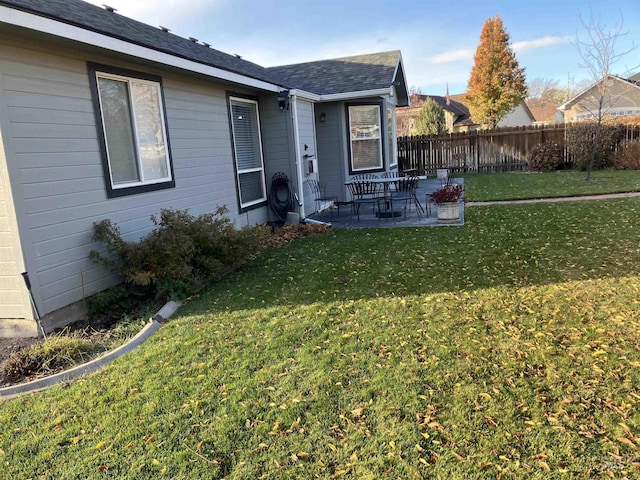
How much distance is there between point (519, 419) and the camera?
2641 mm

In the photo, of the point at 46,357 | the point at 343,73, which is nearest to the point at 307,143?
the point at 343,73

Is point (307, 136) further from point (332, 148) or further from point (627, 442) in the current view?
point (627, 442)

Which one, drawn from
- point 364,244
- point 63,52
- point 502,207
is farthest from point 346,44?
point 63,52

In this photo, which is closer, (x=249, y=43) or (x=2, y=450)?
(x=2, y=450)

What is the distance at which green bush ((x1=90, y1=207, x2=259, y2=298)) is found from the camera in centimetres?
502

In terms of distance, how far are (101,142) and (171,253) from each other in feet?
4.93

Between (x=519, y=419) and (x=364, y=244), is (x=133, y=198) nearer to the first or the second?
(x=364, y=244)

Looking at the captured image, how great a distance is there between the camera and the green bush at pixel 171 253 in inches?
198

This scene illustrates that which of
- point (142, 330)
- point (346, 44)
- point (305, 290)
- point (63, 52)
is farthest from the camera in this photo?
point (346, 44)

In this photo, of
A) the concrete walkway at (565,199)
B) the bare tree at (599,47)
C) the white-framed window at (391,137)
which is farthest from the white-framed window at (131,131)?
the bare tree at (599,47)

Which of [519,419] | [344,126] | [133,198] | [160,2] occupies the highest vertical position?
[160,2]

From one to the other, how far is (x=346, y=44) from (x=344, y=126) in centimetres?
1625

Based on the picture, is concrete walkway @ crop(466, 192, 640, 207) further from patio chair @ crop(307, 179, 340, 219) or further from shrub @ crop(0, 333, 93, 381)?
shrub @ crop(0, 333, 93, 381)

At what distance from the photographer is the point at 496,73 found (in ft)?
101
